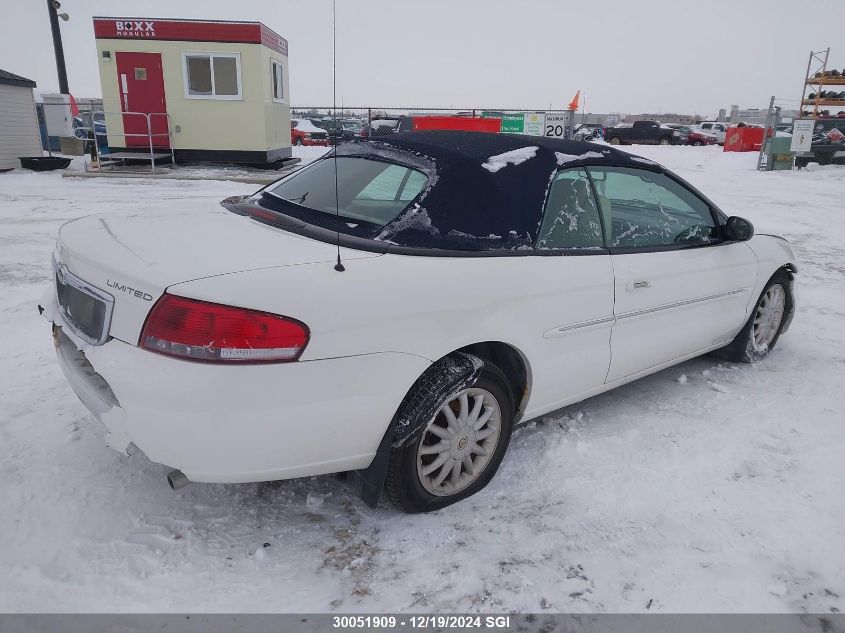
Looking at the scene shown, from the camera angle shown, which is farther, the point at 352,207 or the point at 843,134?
the point at 843,134

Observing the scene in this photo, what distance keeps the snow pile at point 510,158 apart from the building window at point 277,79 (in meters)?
14.7

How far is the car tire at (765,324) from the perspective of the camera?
13.7 ft

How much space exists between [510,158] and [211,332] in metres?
1.63

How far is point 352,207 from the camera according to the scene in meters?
2.80

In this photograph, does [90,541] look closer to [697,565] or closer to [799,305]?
[697,565]

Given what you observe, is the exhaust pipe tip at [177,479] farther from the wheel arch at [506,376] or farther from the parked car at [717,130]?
the parked car at [717,130]

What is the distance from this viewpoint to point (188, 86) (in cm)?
1489

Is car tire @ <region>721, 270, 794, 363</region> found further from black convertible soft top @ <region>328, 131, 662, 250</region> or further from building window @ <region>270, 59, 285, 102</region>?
building window @ <region>270, 59, 285, 102</region>

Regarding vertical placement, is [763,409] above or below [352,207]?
below

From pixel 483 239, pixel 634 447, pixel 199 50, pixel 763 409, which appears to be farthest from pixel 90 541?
pixel 199 50

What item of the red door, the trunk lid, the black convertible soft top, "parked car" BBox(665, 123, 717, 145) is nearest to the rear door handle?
the black convertible soft top

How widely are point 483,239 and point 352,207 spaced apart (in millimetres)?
657
